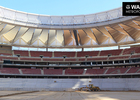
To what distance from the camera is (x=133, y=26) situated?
134ft

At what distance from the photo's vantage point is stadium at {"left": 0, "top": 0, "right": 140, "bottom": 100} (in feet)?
129

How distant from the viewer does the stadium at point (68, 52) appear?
39469 millimetres

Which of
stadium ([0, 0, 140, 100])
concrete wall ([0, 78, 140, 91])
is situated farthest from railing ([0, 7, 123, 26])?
concrete wall ([0, 78, 140, 91])

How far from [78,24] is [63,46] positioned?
14362 millimetres

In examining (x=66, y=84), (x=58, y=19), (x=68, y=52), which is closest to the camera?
(x=66, y=84)

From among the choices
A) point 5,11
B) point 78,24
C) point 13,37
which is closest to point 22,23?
point 5,11

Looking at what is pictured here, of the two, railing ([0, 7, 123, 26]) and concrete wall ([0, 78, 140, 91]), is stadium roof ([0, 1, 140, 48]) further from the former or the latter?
concrete wall ([0, 78, 140, 91])

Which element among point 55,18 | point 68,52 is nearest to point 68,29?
point 55,18

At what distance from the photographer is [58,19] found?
147ft

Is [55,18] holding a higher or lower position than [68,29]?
higher

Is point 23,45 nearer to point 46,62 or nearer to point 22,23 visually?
point 46,62

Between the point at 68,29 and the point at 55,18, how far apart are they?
5.07m

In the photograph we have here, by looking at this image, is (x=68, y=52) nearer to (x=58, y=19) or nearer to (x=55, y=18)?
(x=58, y=19)

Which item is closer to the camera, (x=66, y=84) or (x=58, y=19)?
(x=66, y=84)
